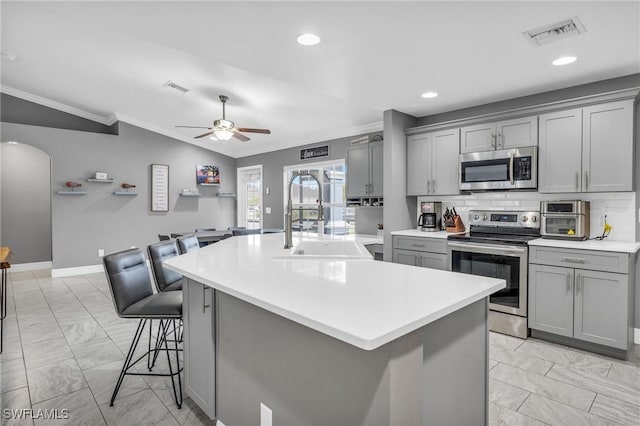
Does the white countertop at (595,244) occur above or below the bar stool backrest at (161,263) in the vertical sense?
above

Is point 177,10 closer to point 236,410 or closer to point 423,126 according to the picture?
point 236,410

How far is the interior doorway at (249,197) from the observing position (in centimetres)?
771

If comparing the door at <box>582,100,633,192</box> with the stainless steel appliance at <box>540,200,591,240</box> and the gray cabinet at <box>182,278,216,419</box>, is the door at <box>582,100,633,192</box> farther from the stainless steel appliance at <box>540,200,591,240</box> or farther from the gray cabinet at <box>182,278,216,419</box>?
the gray cabinet at <box>182,278,216,419</box>

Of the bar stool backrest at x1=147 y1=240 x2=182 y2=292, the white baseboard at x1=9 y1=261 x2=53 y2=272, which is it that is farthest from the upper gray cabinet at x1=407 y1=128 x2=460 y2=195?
the white baseboard at x1=9 y1=261 x2=53 y2=272

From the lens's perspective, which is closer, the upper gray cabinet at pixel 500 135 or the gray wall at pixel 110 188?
the upper gray cabinet at pixel 500 135

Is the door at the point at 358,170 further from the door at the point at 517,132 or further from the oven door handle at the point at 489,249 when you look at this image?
the door at the point at 517,132

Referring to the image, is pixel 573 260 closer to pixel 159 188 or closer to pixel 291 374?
pixel 291 374

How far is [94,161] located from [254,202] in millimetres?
3209

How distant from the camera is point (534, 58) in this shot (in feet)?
8.81

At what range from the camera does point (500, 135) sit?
3.52 m

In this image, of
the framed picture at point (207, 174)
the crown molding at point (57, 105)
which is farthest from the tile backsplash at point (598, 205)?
the crown molding at point (57, 105)

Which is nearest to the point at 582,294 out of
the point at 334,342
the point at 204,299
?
the point at 334,342

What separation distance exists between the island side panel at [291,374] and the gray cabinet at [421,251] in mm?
2605

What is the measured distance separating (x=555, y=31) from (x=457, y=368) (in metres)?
2.31
